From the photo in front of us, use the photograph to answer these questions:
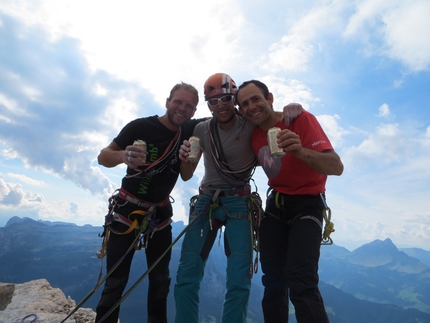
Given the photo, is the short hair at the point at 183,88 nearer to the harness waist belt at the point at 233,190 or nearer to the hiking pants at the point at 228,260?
the harness waist belt at the point at 233,190

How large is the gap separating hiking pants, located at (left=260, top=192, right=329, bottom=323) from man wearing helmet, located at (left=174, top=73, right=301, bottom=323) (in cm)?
41

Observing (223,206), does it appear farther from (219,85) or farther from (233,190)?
(219,85)

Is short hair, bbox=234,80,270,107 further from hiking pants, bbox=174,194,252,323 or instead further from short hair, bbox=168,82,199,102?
hiking pants, bbox=174,194,252,323

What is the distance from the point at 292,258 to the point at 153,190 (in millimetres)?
3326

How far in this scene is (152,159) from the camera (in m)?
5.94

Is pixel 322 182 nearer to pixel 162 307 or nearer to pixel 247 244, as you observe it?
pixel 247 244

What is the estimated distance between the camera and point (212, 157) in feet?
19.5

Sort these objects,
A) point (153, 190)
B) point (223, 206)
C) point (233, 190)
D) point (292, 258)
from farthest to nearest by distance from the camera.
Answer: point (153, 190), point (233, 190), point (223, 206), point (292, 258)

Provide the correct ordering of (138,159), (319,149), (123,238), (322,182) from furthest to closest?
1. (123,238)
2. (322,182)
3. (138,159)
4. (319,149)

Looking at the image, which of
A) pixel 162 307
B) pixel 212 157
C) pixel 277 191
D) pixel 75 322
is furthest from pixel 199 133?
pixel 75 322

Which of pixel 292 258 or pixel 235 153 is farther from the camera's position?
pixel 235 153

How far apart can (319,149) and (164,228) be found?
3.92m

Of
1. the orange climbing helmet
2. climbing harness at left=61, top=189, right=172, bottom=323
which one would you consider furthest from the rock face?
the orange climbing helmet

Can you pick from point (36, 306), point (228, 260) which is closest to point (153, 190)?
point (228, 260)
